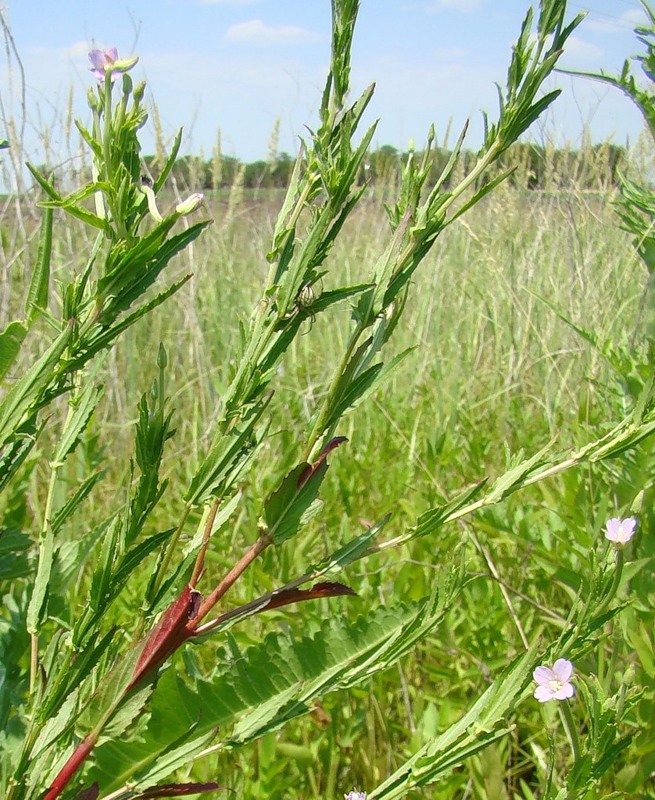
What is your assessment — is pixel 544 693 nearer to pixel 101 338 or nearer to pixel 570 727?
pixel 570 727

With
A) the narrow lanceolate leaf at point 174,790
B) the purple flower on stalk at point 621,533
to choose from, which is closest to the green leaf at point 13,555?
the narrow lanceolate leaf at point 174,790

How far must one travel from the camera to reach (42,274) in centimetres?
53

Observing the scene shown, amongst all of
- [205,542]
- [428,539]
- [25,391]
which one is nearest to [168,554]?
[205,542]

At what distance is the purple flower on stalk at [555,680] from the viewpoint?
58 centimetres

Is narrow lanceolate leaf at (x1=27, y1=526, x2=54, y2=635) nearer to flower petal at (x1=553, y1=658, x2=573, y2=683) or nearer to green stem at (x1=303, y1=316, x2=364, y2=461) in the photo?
green stem at (x1=303, y1=316, x2=364, y2=461)

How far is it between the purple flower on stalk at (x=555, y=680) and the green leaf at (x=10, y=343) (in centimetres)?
43

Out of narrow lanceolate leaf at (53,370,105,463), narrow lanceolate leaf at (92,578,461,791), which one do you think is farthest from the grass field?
narrow lanceolate leaf at (53,370,105,463)

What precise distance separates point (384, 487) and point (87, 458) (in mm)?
702

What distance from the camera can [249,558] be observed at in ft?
1.74

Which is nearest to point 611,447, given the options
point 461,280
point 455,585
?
point 455,585

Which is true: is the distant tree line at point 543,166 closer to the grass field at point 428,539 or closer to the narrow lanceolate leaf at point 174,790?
the grass field at point 428,539

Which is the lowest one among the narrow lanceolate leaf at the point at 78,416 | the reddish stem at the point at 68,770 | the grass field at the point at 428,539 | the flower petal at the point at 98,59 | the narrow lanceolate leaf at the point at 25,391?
the grass field at the point at 428,539

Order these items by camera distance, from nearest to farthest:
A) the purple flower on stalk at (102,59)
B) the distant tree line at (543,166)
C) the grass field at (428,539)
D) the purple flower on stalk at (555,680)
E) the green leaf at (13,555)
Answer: the purple flower on stalk at (102,59) → the purple flower on stalk at (555,680) → the green leaf at (13,555) → the grass field at (428,539) → the distant tree line at (543,166)

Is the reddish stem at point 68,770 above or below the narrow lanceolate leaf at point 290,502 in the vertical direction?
below
